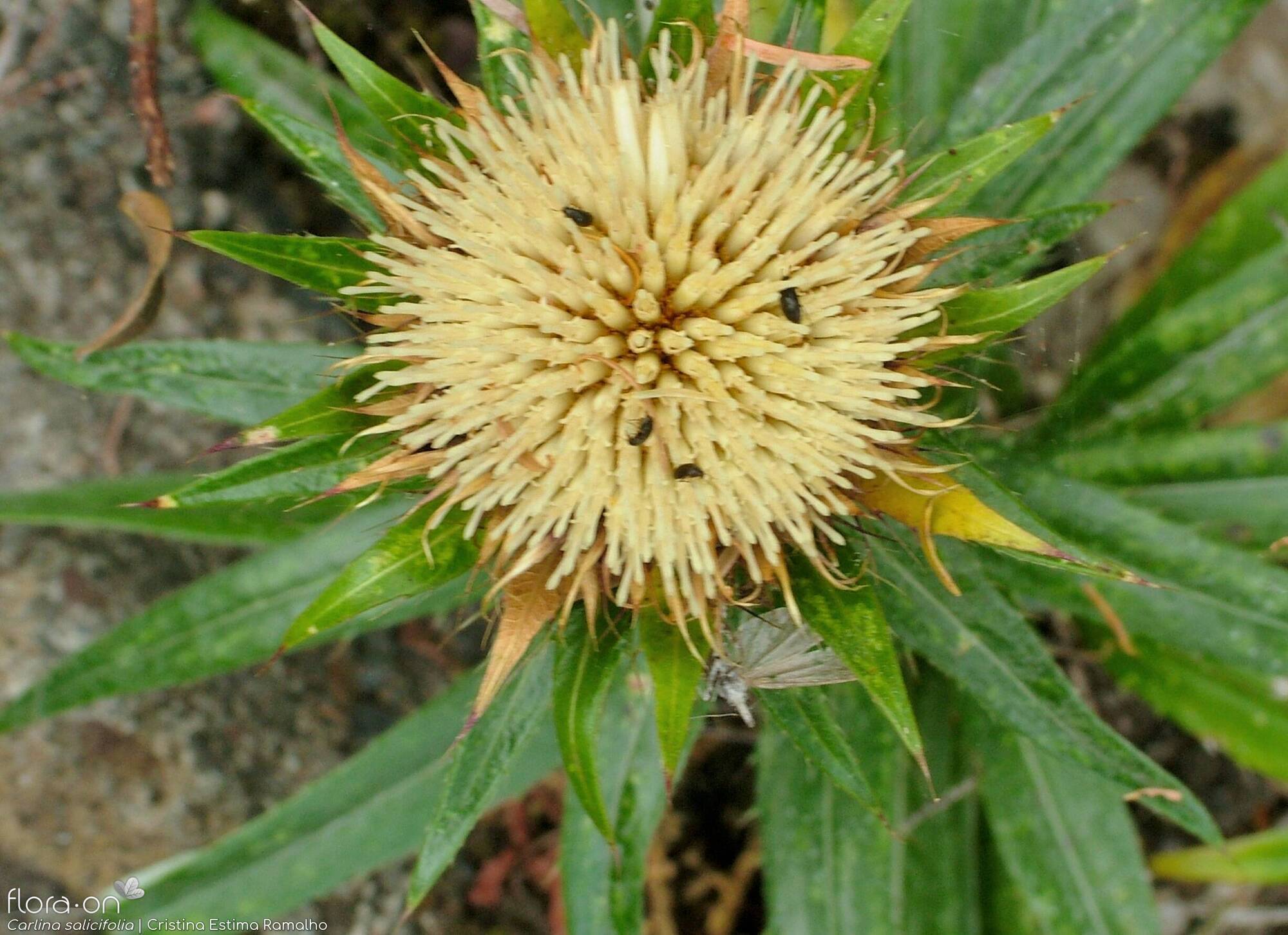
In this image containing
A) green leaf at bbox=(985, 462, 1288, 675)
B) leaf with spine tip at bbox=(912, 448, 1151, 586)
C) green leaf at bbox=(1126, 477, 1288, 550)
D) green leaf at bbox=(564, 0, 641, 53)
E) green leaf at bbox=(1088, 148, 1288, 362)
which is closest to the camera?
leaf with spine tip at bbox=(912, 448, 1151, 586)

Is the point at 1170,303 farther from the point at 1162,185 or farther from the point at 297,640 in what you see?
the point at 297,640

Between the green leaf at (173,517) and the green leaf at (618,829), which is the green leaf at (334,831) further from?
the green leaf at (173,517)

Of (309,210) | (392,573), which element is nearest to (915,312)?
(392,573)

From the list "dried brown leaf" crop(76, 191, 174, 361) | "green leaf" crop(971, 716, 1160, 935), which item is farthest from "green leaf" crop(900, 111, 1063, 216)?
"dried brown leaf" crop(76, 191, 174, 361)

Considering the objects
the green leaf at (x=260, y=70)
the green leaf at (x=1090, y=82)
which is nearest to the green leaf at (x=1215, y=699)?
the green leaf at (x=1090, y=82)

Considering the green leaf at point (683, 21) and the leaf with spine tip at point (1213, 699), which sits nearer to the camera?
the green leaf at point (683, 21)

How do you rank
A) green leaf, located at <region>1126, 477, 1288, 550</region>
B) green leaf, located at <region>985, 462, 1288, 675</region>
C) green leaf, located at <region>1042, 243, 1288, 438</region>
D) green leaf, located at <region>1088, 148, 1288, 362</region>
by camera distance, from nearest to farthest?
green leaf, located at <region>985, 462, 1288, 675</region> < green leaf, located at <region>1126, 477, 1288, 550</region> < green leaf, located at <region>1042, 243, 1288, 438</region> < green leaf, located at <region>1088, 148, 1288, 362</region>

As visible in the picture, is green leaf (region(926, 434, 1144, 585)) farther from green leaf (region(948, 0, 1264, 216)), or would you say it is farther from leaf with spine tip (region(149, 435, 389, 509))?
leaf with spine tip (region(149, 435, 389, 509))
